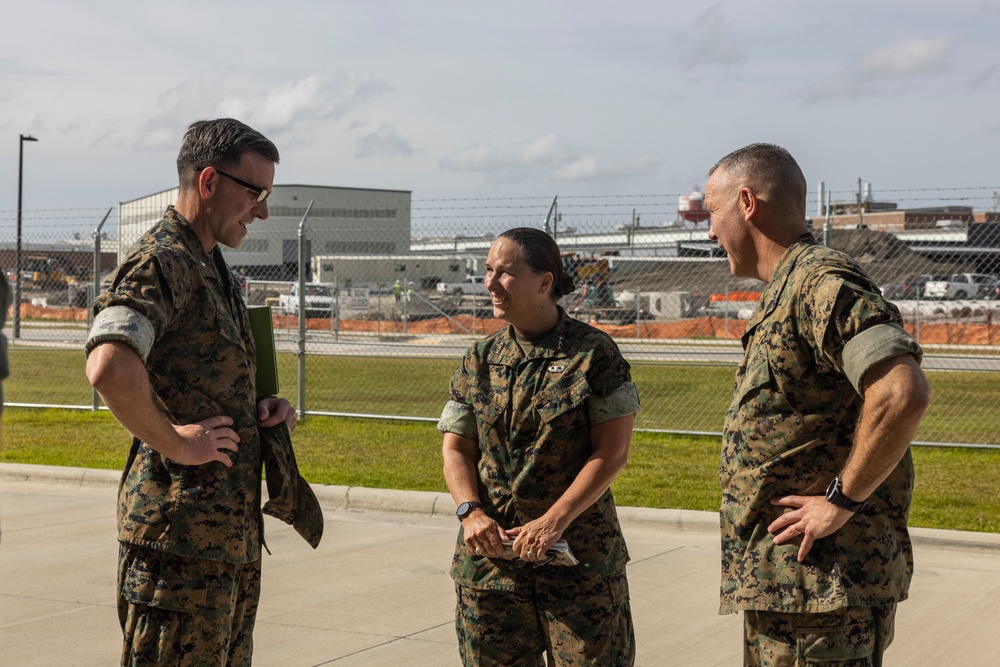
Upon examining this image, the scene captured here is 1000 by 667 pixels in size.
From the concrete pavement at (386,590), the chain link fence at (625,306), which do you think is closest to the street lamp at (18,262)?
the chain link fence at (625,306)

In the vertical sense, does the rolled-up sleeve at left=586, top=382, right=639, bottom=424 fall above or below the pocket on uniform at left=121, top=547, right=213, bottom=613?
above

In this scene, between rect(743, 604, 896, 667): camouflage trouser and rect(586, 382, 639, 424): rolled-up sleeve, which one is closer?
rect(743, 604, 896, 667): camouflage trouser

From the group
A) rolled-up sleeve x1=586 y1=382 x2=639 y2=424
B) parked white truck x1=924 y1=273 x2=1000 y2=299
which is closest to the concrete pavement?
rolled-up sleeve x1=586 y1=382 x2=639 y2=424

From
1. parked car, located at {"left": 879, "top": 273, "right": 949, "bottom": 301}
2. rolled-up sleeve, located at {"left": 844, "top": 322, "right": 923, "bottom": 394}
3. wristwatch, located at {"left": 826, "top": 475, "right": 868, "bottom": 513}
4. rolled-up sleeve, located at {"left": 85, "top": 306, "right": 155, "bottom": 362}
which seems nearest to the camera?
rolled-up sleeve, located at {"left": 844, "top": 322, "right": 923, "bottom": 394}

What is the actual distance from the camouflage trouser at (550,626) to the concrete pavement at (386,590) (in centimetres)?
185

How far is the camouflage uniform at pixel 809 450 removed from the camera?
293 cm

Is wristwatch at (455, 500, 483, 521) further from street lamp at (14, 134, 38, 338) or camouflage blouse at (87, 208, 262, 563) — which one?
street lamp at (14, 134, 38, 338)

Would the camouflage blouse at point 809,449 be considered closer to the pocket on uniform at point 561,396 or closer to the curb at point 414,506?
the pocket on uniform at point 561,396

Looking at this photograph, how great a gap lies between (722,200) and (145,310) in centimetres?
168

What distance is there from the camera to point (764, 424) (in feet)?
10.1

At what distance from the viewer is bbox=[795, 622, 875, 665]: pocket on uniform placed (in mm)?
2969

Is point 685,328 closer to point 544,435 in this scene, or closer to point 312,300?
point 312,300

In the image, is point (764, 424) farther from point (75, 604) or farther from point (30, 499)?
point (30, 499)

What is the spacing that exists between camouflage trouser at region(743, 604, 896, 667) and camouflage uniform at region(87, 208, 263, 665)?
4.99 ft
